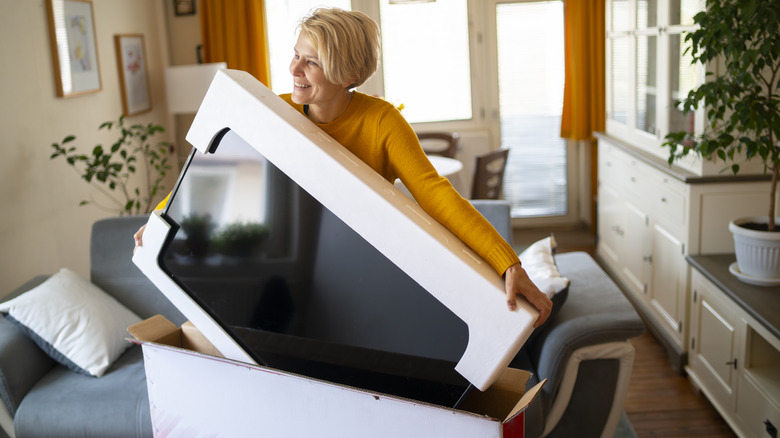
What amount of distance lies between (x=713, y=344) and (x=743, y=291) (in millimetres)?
373

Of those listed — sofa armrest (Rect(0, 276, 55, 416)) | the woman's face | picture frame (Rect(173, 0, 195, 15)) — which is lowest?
sofa armrest (Rect(0, 276, 55, 416))

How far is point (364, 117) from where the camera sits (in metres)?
1.23

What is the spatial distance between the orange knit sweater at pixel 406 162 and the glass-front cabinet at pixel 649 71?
175 centimetres

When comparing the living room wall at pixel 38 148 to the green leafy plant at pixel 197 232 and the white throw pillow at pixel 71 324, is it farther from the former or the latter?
the green leafy plant at pixel 197 232

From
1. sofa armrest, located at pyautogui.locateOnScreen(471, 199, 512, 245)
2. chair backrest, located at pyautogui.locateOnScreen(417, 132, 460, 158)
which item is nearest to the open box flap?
sofa armrest, located at pyautogui.locateOnScreen(471, 199, 512, 245)

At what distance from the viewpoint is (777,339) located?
2.11m

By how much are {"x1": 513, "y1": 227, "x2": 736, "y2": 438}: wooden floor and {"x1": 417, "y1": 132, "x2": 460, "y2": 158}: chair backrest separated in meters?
2.11

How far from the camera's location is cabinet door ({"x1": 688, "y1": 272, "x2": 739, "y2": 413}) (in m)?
2.54

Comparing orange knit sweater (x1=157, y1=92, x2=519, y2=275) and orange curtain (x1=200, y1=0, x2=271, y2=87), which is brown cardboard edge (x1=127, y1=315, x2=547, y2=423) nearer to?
orange knit sweater (x1=157, y1=92, x2=519, y2=275)

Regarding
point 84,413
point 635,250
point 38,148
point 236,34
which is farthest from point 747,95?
point 236,34

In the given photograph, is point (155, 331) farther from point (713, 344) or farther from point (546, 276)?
point (713, 344)

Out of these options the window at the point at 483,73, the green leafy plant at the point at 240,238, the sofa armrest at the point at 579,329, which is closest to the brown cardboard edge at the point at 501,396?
the green leafy plant at the point at 240,238

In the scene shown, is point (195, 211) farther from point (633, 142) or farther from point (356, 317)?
point (633, 142)

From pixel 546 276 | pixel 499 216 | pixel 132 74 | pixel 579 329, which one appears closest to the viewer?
pixel 579 329
